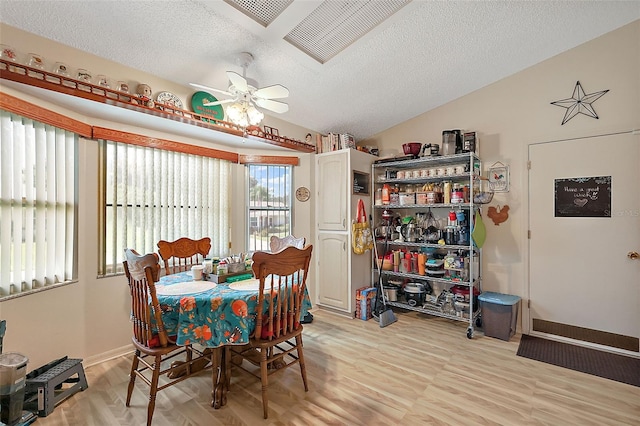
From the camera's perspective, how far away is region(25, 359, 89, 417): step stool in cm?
189

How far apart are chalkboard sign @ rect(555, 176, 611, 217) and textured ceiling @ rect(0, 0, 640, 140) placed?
1427 mm

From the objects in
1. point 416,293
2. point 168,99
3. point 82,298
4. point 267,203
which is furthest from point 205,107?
point 416,293

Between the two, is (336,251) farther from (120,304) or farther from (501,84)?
(501,84)

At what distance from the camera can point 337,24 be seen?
8.02 feet

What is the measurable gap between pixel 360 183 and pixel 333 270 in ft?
4.09

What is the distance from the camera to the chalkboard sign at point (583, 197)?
9.50 ft

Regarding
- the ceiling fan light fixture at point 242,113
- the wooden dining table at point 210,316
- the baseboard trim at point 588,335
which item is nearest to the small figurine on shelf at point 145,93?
the ceiling fan light fixture at point 242,113

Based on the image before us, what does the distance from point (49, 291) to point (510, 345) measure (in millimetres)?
4249

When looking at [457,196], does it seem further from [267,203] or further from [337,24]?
[267,203]

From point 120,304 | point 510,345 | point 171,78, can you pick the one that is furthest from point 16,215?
point 510,345

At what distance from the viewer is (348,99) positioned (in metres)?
3.52

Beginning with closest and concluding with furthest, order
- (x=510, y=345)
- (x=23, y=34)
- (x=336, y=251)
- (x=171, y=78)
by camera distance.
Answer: (x=23, y=34) < (x=171, y=78) < (x=510, y=345) < (x=336, y=251)

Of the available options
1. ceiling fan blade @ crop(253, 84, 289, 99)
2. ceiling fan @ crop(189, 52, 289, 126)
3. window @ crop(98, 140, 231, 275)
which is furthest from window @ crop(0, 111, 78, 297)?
ceiling fan blade @ crop(253, 84, 289, 99)

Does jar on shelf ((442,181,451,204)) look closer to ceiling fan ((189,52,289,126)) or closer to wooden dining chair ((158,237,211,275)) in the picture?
ceiling fan ((189,52,289,126))
